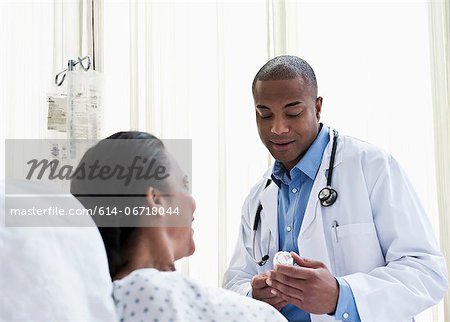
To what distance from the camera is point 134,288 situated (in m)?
0.93

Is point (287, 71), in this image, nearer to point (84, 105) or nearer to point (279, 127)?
point (279, 127)

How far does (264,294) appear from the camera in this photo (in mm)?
1588

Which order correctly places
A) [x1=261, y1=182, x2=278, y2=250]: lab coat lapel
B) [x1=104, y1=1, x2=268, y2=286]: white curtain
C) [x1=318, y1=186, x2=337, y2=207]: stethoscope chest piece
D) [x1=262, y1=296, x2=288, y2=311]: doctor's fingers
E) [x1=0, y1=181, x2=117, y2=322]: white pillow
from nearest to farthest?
1. [x1=0, y1=181, x2=117, y2=322]: white pillow
2. [x1=262, y1=296, x2=288, y2=311]: doctor's fingers
3. [x1=318, y1=186, x2=337, y2=207]: stethoscope chest piece
4. [x1=261, y1=182, x2=278, y2=250]: lab coat lapel
5. [x1=104, y1=1, x2=268, y2=286]: white curtain

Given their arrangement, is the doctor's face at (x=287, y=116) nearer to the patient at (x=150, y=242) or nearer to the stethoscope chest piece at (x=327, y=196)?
the stethoscope chest piece at (x=327, y=196)

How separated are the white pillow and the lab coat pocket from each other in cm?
90

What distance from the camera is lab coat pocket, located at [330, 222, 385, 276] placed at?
164 cm

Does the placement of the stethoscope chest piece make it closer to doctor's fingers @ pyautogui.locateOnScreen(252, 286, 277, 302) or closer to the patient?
doctor's fingers @ pyautogui.locateOnScreen(252, 286, 277, 302)

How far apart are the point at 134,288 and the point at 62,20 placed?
6.21 ft

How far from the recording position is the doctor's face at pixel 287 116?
1762 mm

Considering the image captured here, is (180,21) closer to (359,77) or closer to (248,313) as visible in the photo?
(359,77)

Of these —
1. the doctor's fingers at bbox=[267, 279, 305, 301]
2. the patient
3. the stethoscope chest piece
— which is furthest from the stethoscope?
the patient

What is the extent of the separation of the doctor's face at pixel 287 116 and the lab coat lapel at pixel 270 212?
0.40 ft

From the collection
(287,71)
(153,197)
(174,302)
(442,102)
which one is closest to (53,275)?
(174,302)

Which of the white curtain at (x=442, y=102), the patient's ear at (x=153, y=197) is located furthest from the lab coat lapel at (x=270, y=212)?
the white curtain at (x=442, y=102)
